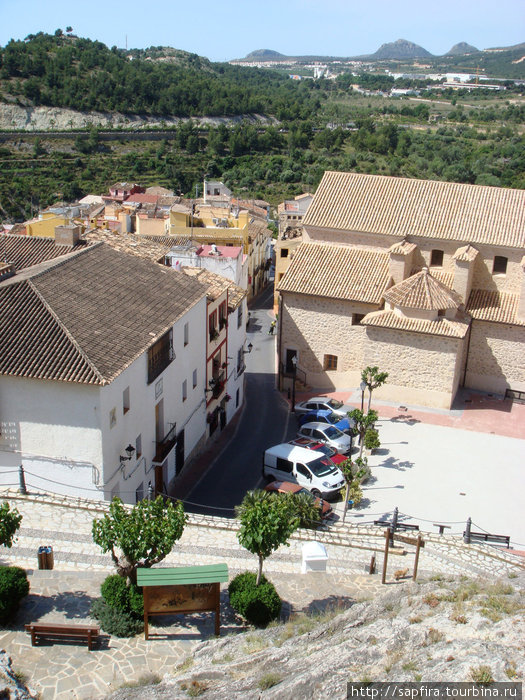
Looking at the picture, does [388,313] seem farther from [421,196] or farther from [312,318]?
[421,196]

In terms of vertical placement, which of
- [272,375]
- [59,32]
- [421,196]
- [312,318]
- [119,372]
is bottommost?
[272,375]

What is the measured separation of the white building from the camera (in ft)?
62.6

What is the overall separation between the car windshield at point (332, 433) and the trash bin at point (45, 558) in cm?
1456

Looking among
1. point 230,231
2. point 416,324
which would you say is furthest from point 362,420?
point 230,231

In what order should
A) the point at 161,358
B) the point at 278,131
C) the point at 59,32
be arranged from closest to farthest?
the point at 161,358 → the point at 278,131 → the point at 59,32

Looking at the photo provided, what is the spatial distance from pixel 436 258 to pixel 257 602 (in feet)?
81.0

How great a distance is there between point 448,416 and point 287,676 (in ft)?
73.8

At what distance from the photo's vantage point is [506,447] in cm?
2919


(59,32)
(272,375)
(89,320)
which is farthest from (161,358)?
(59,32)

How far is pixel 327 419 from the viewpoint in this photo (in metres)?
31.1

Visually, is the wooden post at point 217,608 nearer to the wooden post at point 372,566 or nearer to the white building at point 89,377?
the wooden post at point 372,566

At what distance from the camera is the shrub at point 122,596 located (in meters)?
14.4

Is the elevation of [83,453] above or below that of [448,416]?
above

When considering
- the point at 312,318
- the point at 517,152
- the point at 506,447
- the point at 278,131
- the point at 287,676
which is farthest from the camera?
the point at 278,131
